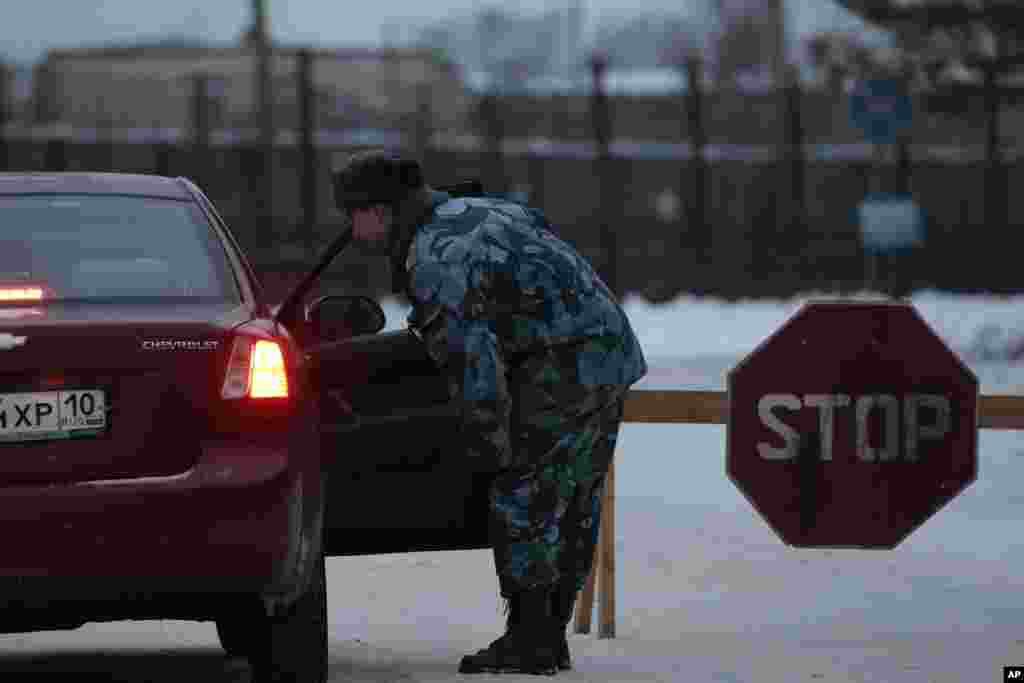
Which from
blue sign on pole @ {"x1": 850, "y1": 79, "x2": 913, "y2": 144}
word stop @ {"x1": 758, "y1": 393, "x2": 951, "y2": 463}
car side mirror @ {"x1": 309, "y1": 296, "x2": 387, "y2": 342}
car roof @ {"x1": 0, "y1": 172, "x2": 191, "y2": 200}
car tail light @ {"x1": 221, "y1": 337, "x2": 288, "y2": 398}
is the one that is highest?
car roof @ {"x1": 0, "y1": 172, "x2": 191, "y2": 200}

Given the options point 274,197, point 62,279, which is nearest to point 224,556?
point 62,279

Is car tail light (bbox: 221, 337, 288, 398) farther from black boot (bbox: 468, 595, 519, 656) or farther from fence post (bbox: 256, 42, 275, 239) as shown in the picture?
fence post (bbox: 256, 42, 275, 239)

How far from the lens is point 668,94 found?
72688 mm

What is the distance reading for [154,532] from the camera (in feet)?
20.7

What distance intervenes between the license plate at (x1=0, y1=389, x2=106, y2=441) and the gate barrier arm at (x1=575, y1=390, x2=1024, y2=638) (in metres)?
2.52

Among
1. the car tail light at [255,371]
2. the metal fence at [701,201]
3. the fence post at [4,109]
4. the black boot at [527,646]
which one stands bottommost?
the metal fence at [701,201]

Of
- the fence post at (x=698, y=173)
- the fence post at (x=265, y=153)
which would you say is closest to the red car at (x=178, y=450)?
the fence post at (x=698, y=173)

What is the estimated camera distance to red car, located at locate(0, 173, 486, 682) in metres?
6.29

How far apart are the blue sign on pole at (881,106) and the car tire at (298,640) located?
21170 mm

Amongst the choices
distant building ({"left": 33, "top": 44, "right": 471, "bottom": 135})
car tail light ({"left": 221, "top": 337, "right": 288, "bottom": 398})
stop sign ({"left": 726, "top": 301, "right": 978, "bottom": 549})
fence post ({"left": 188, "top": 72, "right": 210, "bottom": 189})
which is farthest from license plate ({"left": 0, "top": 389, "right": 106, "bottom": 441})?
distant building ({"left": 33, "top": 44, "right": 471, "bottom": 135})

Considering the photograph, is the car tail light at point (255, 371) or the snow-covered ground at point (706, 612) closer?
the car tail light at point (255, 371)

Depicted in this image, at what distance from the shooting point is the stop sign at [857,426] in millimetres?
8398

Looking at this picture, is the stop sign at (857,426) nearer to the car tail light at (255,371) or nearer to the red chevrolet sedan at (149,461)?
the red chevrolet sedan at (149,461)

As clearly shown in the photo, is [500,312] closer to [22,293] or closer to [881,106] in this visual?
[22,293]
